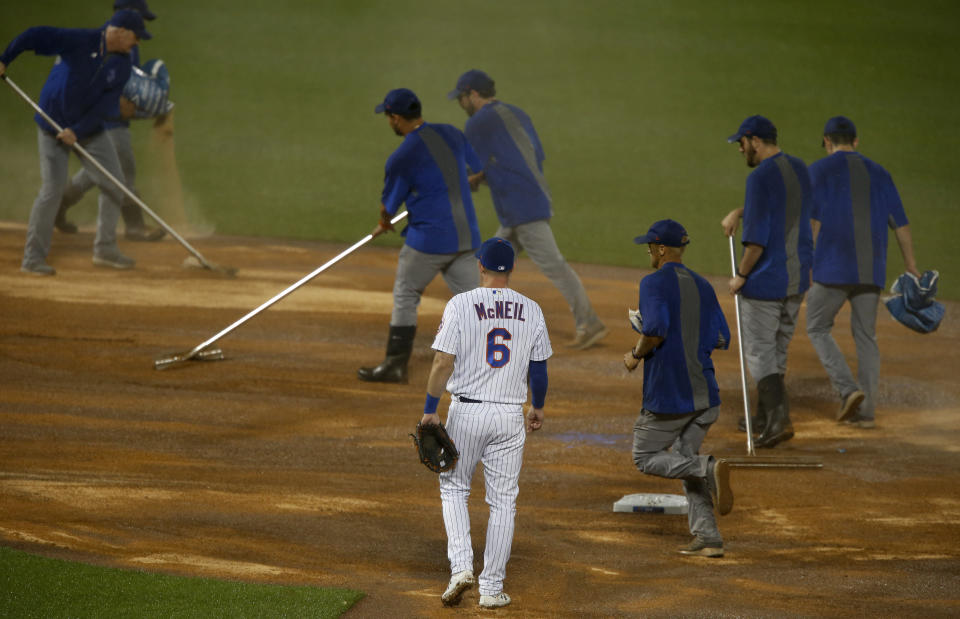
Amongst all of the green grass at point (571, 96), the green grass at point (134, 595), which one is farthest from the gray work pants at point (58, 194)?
the green grass at point (134, 595)

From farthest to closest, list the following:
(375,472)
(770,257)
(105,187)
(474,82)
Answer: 1. (105,187)
2. (474,82)
3. (770,257)
4. (375,472)

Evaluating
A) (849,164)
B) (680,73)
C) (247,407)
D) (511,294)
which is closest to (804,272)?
(849,164)

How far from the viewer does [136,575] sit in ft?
15.4

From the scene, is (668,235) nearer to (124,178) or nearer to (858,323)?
(858,323)

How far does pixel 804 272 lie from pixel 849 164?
35.7 inches

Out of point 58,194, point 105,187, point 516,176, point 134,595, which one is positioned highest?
point 516,176

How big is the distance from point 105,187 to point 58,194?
52cm

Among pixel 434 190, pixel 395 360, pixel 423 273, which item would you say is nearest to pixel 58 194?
pixel 395 360

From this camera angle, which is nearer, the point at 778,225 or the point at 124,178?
the point at 778,225

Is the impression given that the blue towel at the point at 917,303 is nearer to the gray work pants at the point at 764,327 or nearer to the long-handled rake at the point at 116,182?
the gray work pants at the point at 764,327

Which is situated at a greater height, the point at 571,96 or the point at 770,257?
the point at 571,96

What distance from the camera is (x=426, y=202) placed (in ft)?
25.3

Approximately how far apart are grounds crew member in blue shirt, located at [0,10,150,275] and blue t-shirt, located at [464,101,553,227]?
3.40 m

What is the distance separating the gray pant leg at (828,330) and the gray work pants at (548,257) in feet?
6.24
